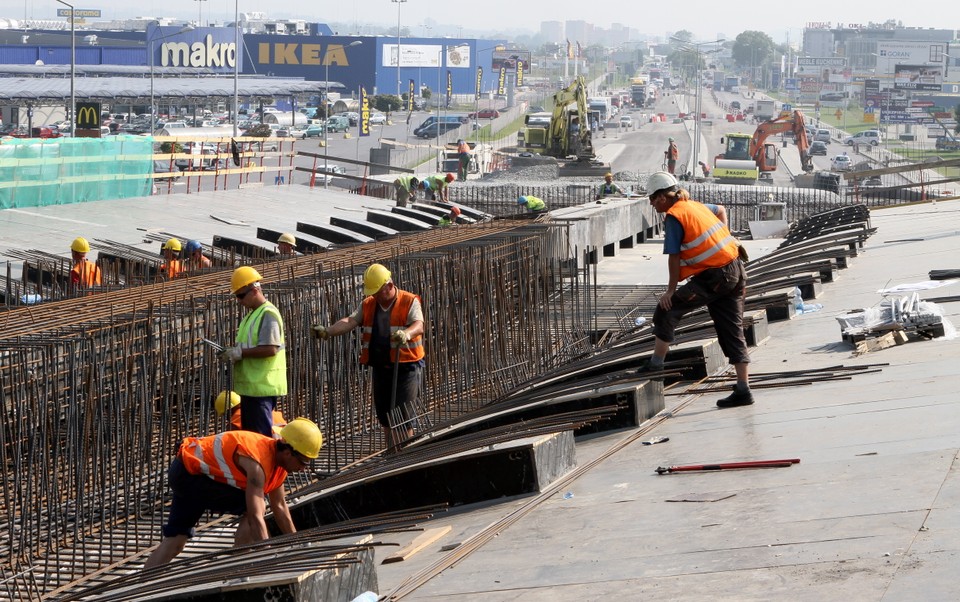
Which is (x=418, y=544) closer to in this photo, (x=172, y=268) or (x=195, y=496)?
(x=195, y=496)

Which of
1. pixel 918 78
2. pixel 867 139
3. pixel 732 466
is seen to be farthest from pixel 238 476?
pixel 918 78

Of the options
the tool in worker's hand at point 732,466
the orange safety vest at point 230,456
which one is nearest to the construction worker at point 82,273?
the orange safety vest at point 230,456

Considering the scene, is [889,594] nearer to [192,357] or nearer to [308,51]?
[192,357]

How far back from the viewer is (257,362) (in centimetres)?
825

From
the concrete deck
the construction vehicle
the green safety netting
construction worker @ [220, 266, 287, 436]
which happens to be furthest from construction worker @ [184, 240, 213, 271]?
the construction vehicle

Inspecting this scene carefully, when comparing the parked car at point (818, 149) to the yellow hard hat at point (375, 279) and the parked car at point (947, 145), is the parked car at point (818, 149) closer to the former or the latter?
the parked car at point (947, 145)

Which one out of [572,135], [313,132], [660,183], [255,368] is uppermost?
[660,183]

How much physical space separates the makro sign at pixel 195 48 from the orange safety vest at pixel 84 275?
97.1 m

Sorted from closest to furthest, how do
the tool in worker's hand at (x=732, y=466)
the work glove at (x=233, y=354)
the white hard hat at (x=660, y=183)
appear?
the tool in worker's hand at (x=732, y=466), the work glove at (x=233, y=354), the white hard hat at (x=660, y=183)

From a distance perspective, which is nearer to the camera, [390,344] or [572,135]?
[390,344]

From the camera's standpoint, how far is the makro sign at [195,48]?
358ft

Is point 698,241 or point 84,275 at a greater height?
point 698,241

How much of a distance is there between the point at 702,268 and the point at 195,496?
4.13m

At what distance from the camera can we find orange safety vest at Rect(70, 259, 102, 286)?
14.0 m
